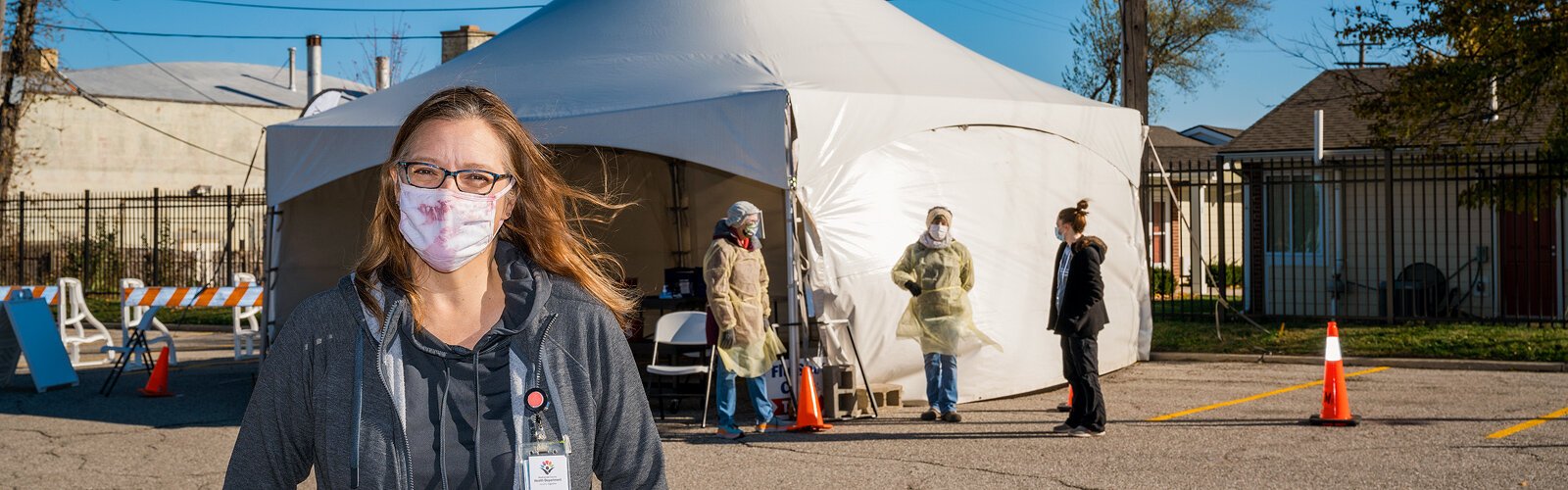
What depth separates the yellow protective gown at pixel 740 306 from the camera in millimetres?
9719

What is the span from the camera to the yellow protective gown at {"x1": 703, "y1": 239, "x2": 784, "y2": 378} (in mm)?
9719

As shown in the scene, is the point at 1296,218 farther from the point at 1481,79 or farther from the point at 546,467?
the point at 546,467

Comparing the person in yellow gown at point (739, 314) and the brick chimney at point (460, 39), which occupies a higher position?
the brick chimney at point (460, 39)

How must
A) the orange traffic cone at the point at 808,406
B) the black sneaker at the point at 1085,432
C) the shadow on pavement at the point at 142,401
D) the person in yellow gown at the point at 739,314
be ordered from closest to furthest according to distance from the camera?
the black sneaker at the point at 1085,432 → the person in yellow gown at the point at 739,314 → the orange traffic cone at the point at 808,406 → the shadow on pavement at the point at 142,401

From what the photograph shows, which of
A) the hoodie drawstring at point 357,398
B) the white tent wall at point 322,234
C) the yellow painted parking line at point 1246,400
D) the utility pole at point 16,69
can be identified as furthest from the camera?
the utility pole at point 16,69

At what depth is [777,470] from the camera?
834 cm

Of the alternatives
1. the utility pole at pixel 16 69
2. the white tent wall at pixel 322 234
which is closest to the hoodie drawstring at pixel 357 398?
the white tent wall at pixel 322 234

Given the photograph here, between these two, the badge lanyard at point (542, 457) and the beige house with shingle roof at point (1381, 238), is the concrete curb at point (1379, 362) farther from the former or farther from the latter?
the badge lanyard at point (542, 457)

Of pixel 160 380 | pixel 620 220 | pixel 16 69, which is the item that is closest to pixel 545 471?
pixel 160 380

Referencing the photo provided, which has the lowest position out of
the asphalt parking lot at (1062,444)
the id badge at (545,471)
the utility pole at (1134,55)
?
the asphalt parking lot at (1062,444)

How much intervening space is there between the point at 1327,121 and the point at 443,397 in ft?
75.7

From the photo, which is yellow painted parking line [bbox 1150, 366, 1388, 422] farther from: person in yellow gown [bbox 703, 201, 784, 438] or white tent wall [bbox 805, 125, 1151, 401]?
person in yellow gown [bbox 703, 201, 784, 438]

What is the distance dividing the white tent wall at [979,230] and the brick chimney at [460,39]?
14643mm

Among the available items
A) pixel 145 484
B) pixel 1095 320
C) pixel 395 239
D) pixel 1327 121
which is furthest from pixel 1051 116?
pixel 1327 121
